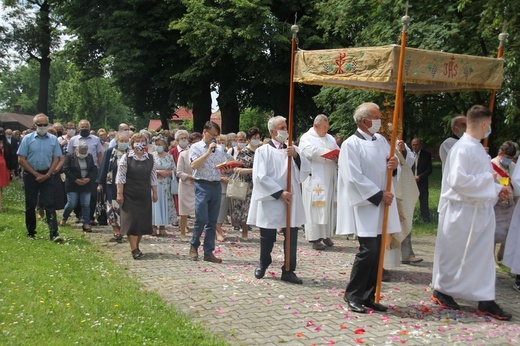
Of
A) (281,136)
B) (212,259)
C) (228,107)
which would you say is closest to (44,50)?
(228,107)

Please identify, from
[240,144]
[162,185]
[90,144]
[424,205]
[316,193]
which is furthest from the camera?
[424,205]

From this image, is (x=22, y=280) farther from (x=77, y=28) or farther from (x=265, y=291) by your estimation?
(x=77, y=28)

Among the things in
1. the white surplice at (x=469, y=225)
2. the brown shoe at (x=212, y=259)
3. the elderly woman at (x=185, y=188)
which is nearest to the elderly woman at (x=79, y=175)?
the elderly woman at (x=185, y=188)

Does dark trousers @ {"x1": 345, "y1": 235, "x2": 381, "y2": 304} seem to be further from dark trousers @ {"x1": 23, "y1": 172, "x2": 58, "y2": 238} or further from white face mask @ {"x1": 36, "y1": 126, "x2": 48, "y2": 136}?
white face mask @ {"x1": 36, "y1": 126, "x2": 48, "y2": 136}

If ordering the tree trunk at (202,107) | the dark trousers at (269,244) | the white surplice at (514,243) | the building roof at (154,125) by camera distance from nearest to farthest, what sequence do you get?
the white surplice at (514,243) → the dark trousers at (269,244) → the tree trunk at (202,107) → the building roof at (154,125)

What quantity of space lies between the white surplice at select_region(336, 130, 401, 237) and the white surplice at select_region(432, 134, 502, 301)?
0.68 m

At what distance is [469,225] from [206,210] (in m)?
4.09

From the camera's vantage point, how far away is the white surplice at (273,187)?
7617 millimetres

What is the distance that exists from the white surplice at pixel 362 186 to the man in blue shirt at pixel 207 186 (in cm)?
286

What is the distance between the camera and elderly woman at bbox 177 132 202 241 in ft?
35.8

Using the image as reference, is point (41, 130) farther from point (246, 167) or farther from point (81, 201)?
point (246, 167)

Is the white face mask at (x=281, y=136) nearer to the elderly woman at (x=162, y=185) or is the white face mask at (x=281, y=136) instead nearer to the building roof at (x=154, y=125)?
the elderly woman at (x=162, y=185)

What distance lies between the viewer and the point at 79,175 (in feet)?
37.6

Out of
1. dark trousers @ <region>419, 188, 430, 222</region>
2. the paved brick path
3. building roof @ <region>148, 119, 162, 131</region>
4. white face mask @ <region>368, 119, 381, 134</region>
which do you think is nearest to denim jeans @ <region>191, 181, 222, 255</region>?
the paved brick path
